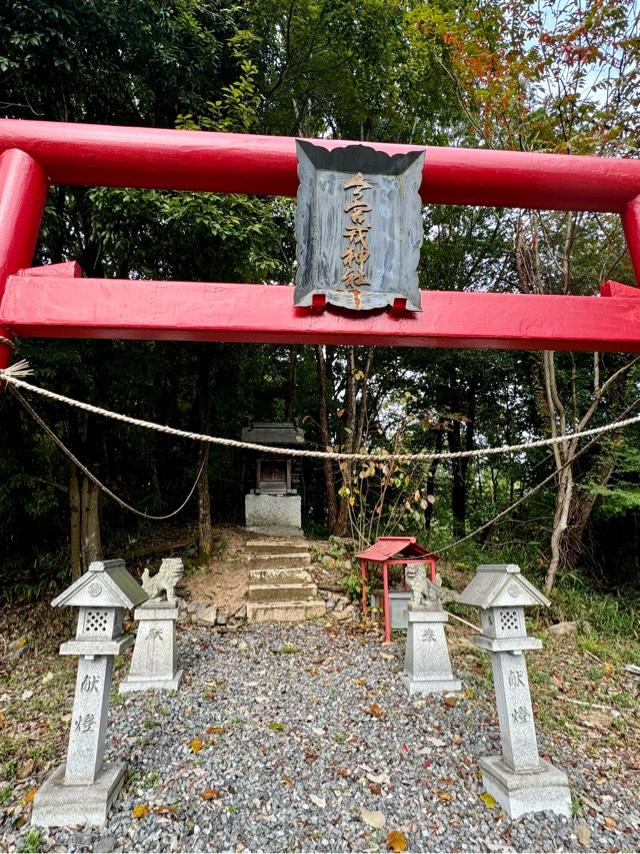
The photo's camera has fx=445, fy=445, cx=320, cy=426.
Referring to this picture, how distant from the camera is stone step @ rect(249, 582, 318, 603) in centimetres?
613

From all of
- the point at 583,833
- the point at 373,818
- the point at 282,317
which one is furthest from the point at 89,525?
the point at 583,833

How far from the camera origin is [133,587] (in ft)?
9.57

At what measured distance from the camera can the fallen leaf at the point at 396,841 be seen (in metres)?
2.27

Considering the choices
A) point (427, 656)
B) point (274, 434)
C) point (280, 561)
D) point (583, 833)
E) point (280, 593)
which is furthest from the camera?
point (274, 434)

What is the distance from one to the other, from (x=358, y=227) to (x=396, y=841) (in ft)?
10.4

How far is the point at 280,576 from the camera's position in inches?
258

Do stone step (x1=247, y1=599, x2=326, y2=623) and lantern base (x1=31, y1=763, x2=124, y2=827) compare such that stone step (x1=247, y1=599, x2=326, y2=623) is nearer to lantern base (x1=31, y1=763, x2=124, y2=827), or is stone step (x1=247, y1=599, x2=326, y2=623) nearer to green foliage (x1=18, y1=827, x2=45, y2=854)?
lantern base (x1=31, y1=763, x2=124, y2=827)

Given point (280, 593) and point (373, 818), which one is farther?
point (280, 593)

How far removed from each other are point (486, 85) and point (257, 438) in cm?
670

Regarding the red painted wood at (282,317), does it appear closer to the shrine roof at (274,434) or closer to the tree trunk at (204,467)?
the tree trunk at (204,467)

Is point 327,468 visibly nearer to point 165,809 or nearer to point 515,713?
point 515,713

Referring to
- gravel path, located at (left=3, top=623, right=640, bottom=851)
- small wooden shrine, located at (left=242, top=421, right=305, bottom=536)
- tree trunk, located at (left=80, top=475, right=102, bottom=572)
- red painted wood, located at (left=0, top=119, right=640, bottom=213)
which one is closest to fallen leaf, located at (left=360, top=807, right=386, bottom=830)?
gravel path, located at (left=3, top=623, right=640, bottom=851)

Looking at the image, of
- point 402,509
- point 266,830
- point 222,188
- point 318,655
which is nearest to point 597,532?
point 402,509

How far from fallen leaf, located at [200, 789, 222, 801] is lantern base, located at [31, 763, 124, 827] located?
506 mm
